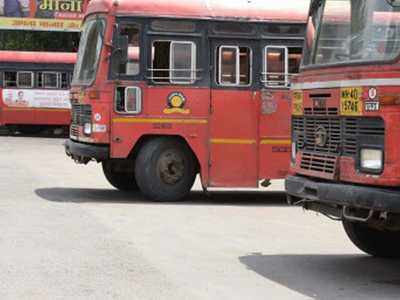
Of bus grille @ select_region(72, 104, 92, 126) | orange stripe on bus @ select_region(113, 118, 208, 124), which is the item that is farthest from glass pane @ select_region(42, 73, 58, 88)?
orange stripe on bus @ select_region(113, 118, 208, 124)

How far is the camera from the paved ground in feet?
25.4

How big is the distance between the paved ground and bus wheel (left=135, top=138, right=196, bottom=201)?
10.8 inches

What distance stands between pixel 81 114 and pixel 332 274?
709 centimetres

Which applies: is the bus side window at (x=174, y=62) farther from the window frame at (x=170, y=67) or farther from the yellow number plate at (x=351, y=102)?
the yellow number plate at (x=351, y=102)

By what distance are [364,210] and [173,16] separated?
7.58 meters

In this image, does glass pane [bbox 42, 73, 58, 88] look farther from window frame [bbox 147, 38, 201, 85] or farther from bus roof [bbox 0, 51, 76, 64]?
window frame [bbox 147, 38, 201, 85]

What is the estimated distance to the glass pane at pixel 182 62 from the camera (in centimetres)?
1431

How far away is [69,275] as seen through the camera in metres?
8.17

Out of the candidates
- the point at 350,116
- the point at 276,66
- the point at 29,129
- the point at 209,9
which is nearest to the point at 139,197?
the point at 276,66

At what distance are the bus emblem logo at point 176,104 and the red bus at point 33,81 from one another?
64.2 ft

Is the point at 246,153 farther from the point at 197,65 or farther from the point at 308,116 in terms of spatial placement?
the point at 308,116

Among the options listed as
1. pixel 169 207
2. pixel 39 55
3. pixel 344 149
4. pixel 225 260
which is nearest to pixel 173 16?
pixel 169 207

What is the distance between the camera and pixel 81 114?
14.6 meters

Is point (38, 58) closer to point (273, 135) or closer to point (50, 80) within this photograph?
point (50, 80)
